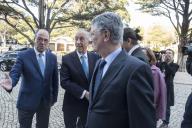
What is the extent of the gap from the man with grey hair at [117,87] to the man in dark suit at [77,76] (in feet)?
6.91

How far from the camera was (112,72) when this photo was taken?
9.86 ft

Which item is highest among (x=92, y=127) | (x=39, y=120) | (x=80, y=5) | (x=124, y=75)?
(x=80, y=5)

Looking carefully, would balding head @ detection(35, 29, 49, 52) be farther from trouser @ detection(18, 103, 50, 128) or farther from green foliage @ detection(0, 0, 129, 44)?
green foliage @ detection(0, 0, 129, 44)

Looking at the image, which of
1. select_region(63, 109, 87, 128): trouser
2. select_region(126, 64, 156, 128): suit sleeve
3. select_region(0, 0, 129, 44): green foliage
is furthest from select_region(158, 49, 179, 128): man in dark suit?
select_region(0, 0, 129, 44): green foliage

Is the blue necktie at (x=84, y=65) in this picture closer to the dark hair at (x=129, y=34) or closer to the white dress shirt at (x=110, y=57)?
the dark hair at (x=129, y=34)

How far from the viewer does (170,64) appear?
29.3 ft

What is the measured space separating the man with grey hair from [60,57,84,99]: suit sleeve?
1980 millimetres

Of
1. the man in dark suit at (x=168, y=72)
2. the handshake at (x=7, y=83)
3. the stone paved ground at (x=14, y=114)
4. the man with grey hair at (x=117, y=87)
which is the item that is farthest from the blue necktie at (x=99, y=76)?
the man in dark suit at (x=168, y=72)

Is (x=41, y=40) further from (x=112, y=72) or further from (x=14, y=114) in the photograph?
(x=14, y=114)

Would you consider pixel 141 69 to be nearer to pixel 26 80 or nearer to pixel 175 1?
pixel 26 80

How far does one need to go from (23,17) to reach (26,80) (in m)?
28.6

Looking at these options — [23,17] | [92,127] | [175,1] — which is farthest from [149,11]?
[92,127]

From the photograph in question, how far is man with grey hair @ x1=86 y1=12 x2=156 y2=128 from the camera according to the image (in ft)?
9.38

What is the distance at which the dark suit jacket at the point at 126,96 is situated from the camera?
2.85 meters
